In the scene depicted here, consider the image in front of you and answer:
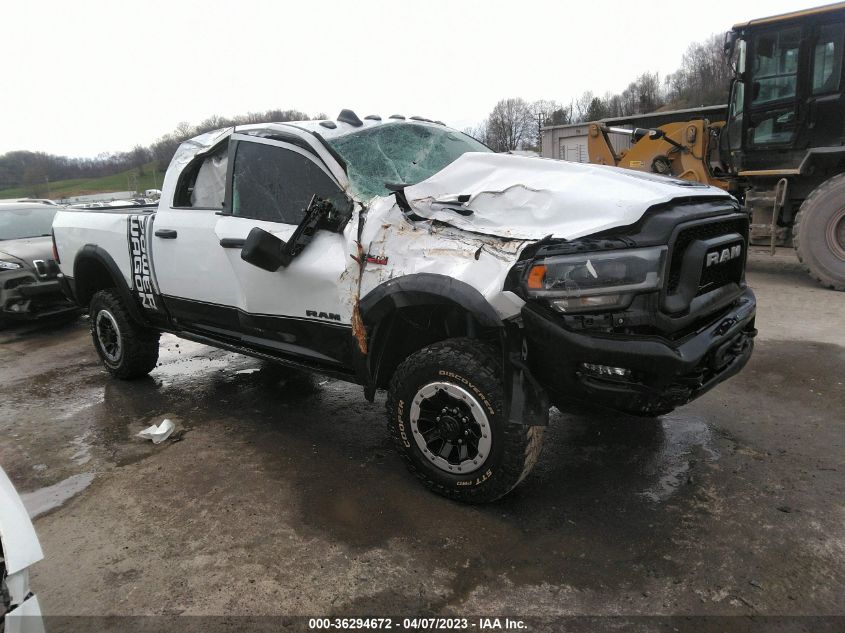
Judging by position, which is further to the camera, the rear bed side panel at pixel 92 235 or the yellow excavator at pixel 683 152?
the yellow excavator at pixel 683 152

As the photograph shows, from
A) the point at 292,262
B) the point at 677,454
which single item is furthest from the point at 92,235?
the point at 677,454

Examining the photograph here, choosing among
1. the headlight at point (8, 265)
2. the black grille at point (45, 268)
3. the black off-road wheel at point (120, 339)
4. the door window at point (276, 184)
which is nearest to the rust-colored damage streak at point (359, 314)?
the door window at point (276, 184)

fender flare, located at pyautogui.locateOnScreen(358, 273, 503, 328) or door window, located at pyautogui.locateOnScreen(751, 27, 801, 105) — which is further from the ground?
door window, located at pyautogui.locateOnScreen(751, 27, 801, 105)

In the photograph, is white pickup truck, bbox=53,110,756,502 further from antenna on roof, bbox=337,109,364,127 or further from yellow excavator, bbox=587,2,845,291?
yellow excavator, bbox=587,2,845,291

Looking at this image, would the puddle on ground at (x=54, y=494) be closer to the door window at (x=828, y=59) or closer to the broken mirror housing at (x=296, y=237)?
the broken mirror housing at (x=296, y=237)

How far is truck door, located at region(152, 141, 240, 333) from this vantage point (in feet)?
12.8

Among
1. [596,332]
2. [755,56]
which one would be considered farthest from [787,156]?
[596,332]

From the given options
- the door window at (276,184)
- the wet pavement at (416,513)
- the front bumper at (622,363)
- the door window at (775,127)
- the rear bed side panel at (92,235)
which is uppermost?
the door window at (775,127)

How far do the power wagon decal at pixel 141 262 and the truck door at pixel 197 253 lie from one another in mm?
123

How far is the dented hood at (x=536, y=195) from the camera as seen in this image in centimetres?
257

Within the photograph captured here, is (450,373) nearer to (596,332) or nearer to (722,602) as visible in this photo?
(596,332)

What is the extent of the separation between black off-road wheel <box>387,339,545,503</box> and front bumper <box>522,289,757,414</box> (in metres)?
0.25

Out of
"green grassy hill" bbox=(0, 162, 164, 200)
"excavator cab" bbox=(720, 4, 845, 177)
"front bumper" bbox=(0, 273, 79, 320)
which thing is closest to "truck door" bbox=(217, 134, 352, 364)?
"front bumper" bbox=(0, 273, 79, 320)

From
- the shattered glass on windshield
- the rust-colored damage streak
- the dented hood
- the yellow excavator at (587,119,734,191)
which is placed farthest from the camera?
the yellow excavator at (587,119,734,191)
